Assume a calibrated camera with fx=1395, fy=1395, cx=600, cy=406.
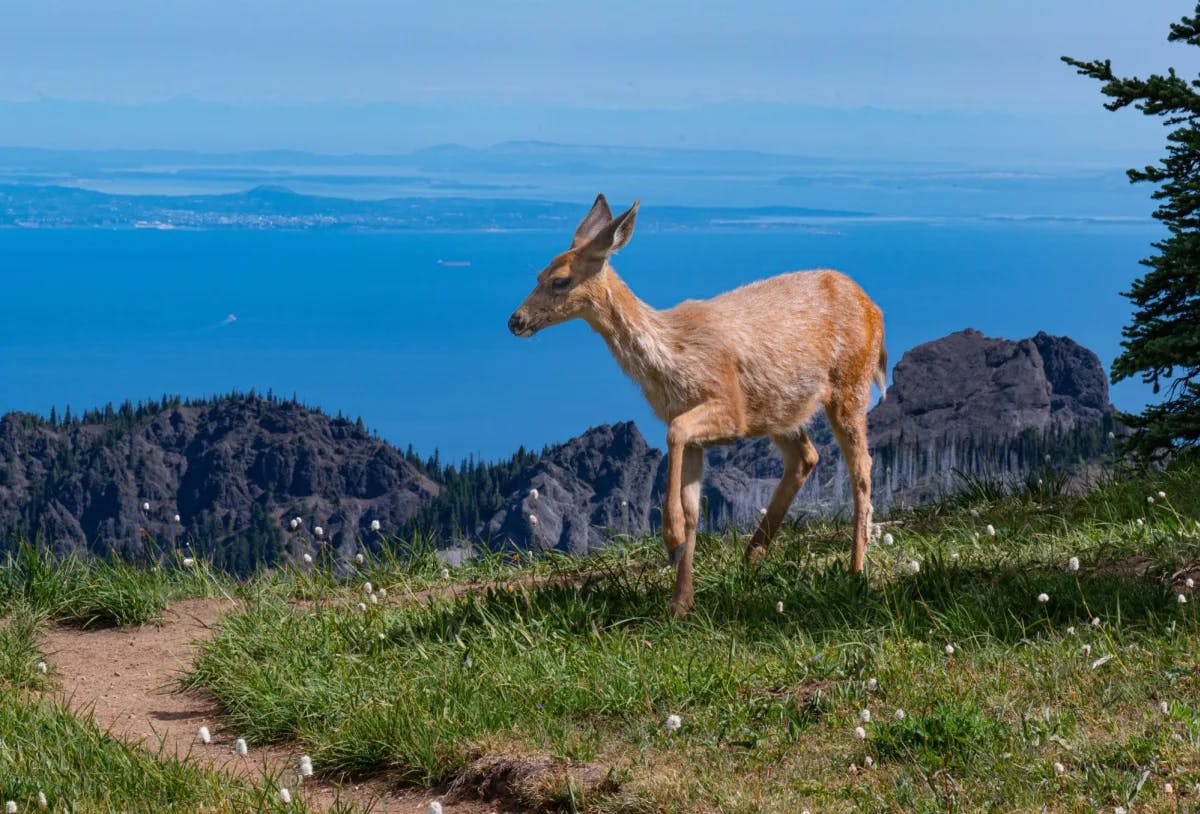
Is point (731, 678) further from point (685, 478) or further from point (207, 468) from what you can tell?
point (207, 468)

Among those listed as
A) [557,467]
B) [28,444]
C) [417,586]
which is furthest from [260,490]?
[417,586]

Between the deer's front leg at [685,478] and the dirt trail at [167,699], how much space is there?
2.42 meters

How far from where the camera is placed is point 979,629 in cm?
774

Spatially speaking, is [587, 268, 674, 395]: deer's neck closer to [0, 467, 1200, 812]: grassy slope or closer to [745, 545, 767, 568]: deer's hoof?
[0, 467, 1200, 812]: grassy slope

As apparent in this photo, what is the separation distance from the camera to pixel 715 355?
888 centimetres

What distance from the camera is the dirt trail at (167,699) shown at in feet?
21.7

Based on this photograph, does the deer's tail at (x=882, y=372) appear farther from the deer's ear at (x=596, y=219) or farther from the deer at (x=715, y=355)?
the deer's ear at (x=596, y=219)

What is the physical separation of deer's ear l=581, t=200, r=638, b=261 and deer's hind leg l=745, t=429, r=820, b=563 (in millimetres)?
2160

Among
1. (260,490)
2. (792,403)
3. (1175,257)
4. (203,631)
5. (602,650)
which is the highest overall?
(1175,257)

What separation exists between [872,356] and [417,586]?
372 cm

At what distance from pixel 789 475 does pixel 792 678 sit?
10.1 feet

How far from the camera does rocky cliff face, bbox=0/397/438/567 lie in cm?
4622

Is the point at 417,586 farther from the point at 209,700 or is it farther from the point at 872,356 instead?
the point at 872,356

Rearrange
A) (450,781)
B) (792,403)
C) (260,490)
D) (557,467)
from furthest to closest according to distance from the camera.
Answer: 1. (260,490)
2. (557,467)
3. (792,403)
4. (450,781)
